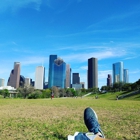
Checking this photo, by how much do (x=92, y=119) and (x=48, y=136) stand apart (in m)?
1.79

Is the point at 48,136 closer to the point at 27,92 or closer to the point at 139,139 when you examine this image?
the point at 139,139

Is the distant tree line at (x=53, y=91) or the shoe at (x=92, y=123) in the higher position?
the shoe at (x=92, y=123)

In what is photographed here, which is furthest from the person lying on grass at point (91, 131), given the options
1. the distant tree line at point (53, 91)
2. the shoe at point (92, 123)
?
the distant tree line at point (53, 91)

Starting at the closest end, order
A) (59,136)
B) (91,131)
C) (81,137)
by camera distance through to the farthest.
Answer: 1. (81,137)
2. (91,131)
3. (59,136)

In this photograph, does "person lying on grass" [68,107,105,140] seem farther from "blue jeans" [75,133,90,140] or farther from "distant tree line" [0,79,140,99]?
"distant tree line" [0,79,140,99]

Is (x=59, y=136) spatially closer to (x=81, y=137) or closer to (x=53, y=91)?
(x=81, y=137)

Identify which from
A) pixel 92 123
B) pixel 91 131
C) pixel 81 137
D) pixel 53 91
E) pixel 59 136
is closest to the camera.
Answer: pixel 81 137

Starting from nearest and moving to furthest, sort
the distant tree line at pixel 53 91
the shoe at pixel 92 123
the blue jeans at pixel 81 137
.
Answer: the blue jeans at pixel 81 137 → the shoe at pixel 92 123 → the distant tree line at pixel 53 91

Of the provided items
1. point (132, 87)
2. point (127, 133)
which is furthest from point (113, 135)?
point (132, 87)

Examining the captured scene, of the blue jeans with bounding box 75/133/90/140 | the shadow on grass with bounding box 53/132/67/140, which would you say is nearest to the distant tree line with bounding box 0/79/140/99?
the shadow on grass with bounding box 53/132/67/140

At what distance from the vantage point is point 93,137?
10.2 ft

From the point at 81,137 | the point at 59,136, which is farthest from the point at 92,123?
the point at 59,136

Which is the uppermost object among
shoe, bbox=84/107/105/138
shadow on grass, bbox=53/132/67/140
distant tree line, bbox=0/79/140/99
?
shoe, bbox=84/107/105/138

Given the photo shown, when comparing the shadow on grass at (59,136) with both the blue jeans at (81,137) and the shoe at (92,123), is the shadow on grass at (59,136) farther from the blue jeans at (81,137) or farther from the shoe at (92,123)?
the blue jeans at (81,137)
